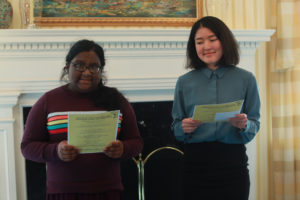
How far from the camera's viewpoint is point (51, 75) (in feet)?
6.68

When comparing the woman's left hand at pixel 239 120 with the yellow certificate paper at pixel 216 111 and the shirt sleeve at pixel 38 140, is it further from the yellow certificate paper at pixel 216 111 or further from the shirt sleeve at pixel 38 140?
the shirt sleeve at pixel 38 140

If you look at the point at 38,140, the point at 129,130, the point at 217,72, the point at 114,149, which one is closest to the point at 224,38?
the point at 217,72

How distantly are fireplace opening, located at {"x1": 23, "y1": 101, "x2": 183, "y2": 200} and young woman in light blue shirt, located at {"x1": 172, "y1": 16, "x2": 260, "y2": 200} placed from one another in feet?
2.71

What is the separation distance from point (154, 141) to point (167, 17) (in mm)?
910

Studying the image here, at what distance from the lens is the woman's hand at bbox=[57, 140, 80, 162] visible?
1.12 m

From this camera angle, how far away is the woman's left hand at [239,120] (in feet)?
4.15

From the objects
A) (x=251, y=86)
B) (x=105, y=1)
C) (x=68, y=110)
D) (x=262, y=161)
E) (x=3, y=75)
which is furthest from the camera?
(x=262, y=161)

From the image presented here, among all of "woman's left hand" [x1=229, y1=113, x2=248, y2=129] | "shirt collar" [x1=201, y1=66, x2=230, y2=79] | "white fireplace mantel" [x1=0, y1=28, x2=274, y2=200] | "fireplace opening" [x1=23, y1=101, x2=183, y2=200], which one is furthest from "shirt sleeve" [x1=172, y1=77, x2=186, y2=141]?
"fireplace opening" [x1=23, y1=101, x2=183, y2=200]

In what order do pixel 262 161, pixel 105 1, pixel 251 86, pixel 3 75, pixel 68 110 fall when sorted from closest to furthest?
pixel 68 110 → pixel 251 86 → pixel 3 75 → pixel 105 1 → pixel 262 161

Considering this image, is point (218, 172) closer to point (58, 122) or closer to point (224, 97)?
point (224, 97)

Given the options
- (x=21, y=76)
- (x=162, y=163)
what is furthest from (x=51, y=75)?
(x=162, y=163)

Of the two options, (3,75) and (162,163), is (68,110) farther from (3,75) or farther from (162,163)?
(162,163)

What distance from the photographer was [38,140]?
123 centimetres

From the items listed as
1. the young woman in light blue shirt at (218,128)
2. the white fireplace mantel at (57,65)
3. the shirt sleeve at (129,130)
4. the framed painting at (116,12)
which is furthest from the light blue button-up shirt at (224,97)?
the framed painting at (116,12)
